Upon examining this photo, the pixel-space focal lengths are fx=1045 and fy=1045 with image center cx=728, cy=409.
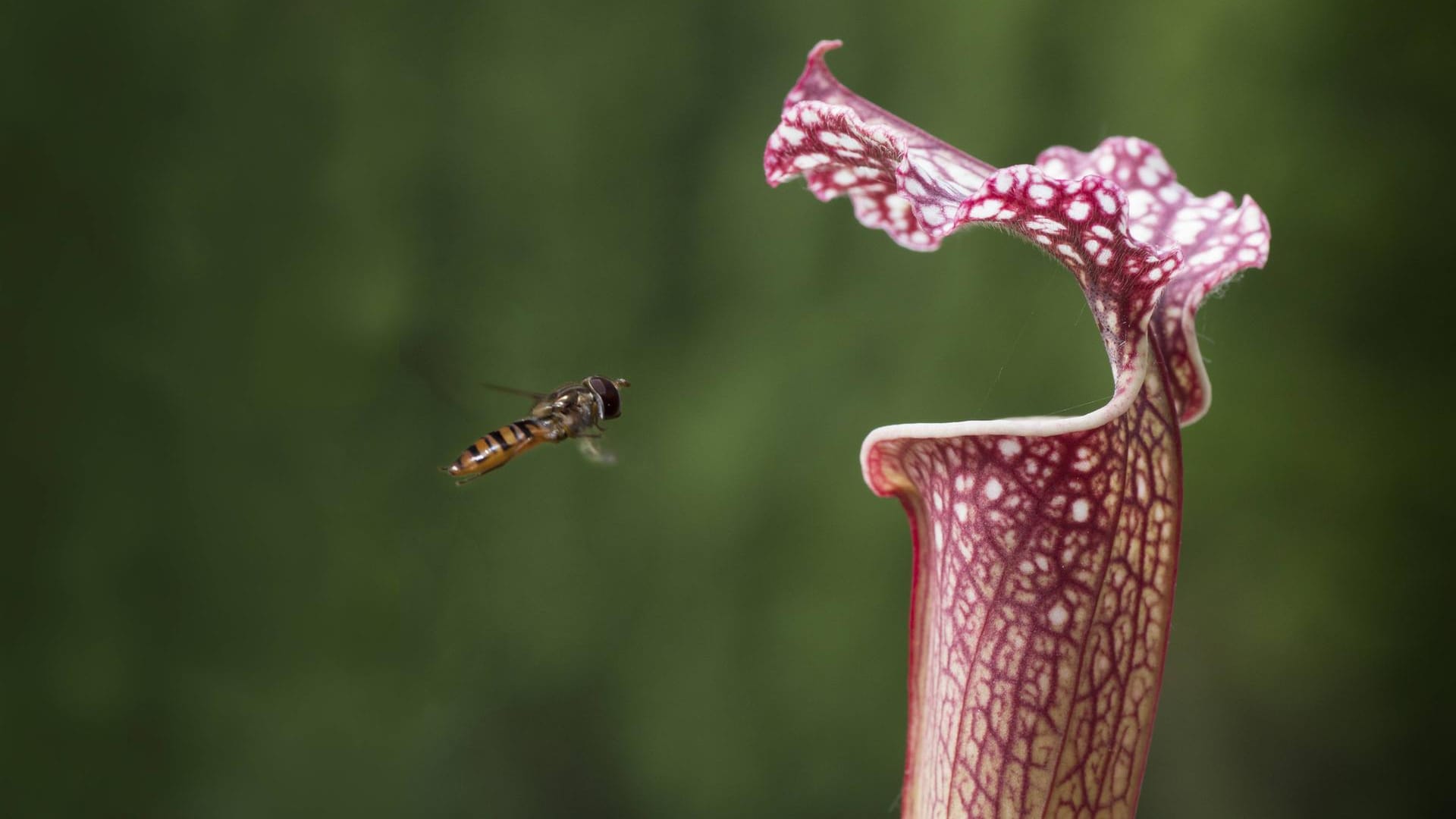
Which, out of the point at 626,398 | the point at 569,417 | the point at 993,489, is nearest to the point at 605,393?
the point at 569,417

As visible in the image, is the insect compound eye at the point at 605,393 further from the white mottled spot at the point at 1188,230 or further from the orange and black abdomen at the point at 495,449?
the white mottled spot at the point at 1188,230

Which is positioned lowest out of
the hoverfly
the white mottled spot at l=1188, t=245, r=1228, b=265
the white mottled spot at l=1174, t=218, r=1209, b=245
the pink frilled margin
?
A: the pink frilled margin

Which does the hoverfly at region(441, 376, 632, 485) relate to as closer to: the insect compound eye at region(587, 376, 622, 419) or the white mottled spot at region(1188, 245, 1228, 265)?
the insect compound eye at region(587, 376, 622, 419)

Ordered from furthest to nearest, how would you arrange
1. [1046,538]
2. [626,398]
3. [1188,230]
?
[626,398]
[1188,230]
[1046,538]

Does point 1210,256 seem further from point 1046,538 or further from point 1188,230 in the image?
point 1046,538

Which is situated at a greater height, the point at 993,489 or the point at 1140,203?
the point at 1140,203

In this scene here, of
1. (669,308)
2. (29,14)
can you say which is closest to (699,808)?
(669,308)

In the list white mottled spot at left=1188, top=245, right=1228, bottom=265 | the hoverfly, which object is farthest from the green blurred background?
white mottled spot at left=1188, top=245, right=1228, bottom=265

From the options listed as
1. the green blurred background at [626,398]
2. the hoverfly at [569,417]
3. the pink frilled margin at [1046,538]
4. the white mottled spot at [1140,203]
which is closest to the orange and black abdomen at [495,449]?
the hoverfly at [569,417]

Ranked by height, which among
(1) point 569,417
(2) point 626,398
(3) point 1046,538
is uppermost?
(2) point 626,398
